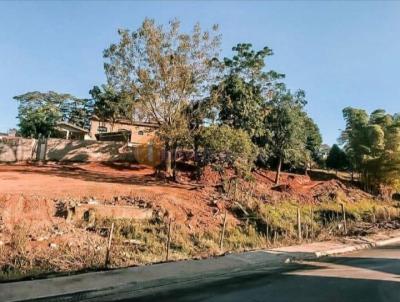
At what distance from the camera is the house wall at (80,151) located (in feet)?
122

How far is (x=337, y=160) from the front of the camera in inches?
2327

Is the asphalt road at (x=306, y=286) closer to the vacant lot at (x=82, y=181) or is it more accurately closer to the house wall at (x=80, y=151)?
the vacant lot at (x=82, y=181)

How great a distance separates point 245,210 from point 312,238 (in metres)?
7.72

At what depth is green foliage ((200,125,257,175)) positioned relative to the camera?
94.5 feet

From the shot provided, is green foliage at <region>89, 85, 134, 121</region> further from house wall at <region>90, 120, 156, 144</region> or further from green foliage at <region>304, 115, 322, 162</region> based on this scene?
green foliage at <region>304, 115, 322, 162</region>

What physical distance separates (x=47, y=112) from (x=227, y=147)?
117 feet

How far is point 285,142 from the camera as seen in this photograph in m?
40.5

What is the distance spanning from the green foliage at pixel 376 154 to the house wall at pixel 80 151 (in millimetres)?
21596

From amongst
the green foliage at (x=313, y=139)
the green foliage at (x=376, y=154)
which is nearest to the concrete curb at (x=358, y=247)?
the green foliage at (x=376, y=154)

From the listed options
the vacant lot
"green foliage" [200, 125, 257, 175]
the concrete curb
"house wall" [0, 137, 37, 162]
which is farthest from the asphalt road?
"house wall" [0, 137, 37, 162]

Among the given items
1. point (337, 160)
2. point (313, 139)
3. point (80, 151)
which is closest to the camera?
point (80, 151)

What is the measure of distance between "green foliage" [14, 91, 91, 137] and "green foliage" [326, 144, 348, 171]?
3584 centimetres

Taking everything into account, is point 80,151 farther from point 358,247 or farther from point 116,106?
point 358,247

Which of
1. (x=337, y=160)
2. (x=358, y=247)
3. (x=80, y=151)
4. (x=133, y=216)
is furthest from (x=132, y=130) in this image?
(x=358, y=247)
